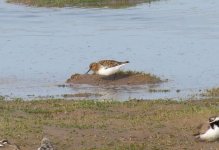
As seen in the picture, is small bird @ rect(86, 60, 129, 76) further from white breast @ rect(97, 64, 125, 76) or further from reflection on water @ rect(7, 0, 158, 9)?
reflection on water @ rect(7, 0, 158, 9)

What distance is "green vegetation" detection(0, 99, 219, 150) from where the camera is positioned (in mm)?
13938

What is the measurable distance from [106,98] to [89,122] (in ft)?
15.1

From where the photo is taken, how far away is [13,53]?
29.0 meters

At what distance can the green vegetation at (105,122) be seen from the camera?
45.7 ft

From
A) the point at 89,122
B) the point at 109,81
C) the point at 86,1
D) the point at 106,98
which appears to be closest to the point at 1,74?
the point at 109,81

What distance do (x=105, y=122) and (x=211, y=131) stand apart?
2.70 m

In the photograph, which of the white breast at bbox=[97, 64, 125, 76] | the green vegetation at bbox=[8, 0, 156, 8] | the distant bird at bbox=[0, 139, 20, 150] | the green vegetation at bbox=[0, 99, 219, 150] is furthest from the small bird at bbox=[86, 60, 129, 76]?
the green vegetation at bbox=[8, 0, 156, 8]

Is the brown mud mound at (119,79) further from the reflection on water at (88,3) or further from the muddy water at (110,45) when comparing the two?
the reflection on water at (88,3)

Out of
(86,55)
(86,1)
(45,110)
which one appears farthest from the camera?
(86,1)

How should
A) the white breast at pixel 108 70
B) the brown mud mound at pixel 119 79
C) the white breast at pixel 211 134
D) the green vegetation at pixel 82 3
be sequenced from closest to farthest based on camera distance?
1. the white breast at pixel 211 134
2. the brown mud mound at pixel 119 79
3. the white breast at pixel 108 70
4. the green vegetation at pixel 82 3

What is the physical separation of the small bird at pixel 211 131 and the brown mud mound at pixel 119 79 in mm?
8949

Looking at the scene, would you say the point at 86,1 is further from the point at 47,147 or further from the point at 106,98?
the point at 47,147

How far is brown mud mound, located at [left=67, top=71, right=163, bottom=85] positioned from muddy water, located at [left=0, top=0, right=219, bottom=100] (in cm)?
48

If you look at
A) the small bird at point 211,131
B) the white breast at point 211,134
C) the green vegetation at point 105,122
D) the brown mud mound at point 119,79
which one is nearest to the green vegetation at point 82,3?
the brown mud mound at point 119,79
